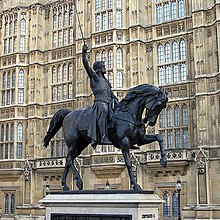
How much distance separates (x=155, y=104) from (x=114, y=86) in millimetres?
21003

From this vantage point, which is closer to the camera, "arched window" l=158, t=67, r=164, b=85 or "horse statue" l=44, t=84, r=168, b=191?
"horse statue" l=44, t=84, r=168, b=191

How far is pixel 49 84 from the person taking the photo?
122 feet

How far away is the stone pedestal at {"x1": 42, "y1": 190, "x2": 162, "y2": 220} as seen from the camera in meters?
9.98

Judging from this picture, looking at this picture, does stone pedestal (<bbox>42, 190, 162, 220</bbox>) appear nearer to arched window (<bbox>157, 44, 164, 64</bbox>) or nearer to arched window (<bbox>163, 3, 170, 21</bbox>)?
arched window (<bbox>157, 44, 164, 64</bbox>)

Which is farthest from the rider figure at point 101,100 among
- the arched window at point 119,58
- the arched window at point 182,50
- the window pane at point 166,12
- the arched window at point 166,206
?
the window pane at point 166,12

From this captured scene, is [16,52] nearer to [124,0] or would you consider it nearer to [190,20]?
[124,0]

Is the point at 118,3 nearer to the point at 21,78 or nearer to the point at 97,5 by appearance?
the point at 97,5

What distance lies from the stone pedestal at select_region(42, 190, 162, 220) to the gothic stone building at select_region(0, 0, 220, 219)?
17.7 m

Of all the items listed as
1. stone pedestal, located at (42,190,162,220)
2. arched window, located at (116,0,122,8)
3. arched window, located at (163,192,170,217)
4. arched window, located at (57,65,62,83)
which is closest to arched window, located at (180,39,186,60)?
arched window, located at (116,0,122,8)

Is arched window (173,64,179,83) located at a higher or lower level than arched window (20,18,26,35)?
lower

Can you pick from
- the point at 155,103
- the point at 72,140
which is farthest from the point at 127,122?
the point at 72,140

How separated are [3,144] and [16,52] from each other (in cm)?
791

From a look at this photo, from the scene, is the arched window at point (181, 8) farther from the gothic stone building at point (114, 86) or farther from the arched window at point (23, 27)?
the arched window at point (23, 27)

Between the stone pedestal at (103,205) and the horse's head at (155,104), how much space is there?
6.31ft
